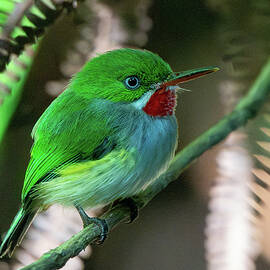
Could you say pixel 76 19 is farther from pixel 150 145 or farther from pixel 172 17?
pixel 150 145

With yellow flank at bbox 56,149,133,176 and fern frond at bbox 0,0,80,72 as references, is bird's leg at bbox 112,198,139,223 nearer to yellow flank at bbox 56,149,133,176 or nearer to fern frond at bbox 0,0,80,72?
yellow flank at bbox 56,149,133,176

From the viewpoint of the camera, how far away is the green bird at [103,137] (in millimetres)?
492

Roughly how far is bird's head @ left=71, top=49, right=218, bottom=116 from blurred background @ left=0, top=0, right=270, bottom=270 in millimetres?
37

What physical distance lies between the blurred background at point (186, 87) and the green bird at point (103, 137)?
55mm

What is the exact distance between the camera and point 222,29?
37cm

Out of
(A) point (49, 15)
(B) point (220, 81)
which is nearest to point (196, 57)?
(B) point (220, 81)

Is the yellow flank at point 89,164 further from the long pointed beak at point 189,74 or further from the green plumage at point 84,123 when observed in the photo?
the long pointed beak at point 189,74

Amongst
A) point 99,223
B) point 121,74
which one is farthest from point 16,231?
point 121,74

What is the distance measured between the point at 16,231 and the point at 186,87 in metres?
0.23

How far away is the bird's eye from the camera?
51 centimetres

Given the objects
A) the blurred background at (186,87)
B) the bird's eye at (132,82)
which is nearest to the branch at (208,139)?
the blurred background at (186,87)

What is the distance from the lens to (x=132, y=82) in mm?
514

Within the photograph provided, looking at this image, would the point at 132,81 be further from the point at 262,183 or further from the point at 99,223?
the point at 262,183

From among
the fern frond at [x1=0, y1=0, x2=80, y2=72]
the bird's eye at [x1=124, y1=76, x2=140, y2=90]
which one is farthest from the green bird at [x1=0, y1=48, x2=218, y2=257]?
the fern frond at [x1=0, y1=0, x2=80, y2=72]
